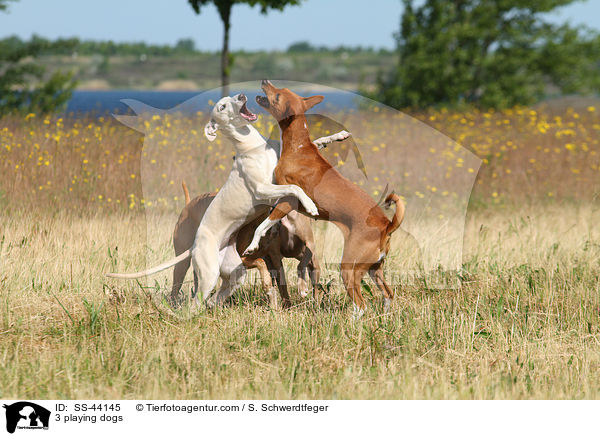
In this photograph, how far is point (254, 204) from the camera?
14.8 ft

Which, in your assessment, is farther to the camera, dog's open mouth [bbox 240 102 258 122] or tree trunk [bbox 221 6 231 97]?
tree trunk [bbox 221 6 231 97]

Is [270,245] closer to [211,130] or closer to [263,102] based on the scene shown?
[211,130]

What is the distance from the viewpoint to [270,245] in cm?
487

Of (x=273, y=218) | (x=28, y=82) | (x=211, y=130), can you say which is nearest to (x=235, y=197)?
(x=273, y=218)

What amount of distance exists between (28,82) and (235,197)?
1730 cm

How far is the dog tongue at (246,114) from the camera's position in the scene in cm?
436

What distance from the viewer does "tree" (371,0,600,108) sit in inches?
867

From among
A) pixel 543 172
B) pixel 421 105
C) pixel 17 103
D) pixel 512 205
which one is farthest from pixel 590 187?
pixel 17 103

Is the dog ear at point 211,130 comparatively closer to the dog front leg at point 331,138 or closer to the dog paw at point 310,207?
the dog front leg at point 331,138

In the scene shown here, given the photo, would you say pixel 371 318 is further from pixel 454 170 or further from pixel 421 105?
pixel 421 105

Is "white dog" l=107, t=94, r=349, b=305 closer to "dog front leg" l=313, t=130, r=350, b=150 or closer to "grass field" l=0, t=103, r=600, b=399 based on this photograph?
"dog front leg" l=313, t=130, r=350, b=150

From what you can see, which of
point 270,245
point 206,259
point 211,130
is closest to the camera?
point 211,130
